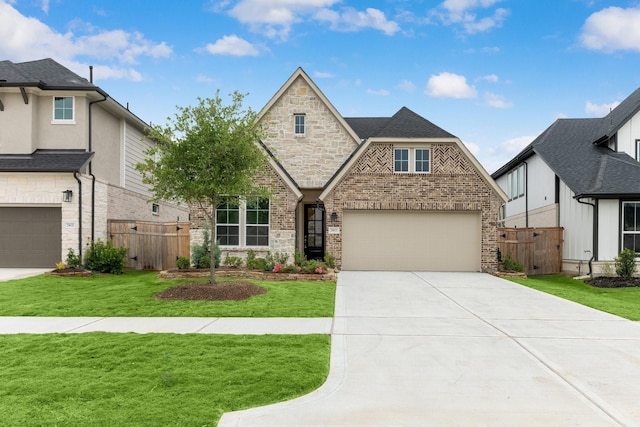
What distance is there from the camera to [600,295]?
39.7 ft

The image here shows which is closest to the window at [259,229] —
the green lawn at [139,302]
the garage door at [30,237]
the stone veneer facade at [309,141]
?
A: the stone veneer facade at [309,141]

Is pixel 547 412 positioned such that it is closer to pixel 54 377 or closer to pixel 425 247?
pixel 54 377

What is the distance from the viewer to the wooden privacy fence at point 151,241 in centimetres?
1675

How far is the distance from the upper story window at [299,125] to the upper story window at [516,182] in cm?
1221

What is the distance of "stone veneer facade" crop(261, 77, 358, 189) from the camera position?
18641 mm

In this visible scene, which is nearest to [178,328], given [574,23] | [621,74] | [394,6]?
[394,6]

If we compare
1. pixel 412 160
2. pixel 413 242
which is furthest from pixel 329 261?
pixel 412 160

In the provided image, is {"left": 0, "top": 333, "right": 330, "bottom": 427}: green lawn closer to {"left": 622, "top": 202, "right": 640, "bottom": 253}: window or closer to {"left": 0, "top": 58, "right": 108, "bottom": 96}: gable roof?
{"left": 0, "top": 58, "right": 108, "bottom": 96}: gable roof

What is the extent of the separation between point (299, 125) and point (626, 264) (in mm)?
13633

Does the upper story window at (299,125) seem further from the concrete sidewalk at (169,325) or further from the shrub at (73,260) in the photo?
the concrete sidewalk at (169,325)

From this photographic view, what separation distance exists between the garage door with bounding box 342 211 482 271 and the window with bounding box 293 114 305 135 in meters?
4.77

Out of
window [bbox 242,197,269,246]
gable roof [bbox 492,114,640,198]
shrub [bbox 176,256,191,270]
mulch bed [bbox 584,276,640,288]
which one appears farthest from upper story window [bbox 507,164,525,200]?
shrub [bbox 176,256,191,270]

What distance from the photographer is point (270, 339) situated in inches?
252

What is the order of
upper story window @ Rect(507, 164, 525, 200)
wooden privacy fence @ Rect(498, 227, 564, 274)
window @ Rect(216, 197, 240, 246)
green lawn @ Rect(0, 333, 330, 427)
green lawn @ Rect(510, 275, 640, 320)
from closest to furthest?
1. green lawn @ Rect(0, 333, 330, 427)
2. green lawn @ Rect(510, 275, 640, 320)
3. window @ Rect(216, 197, 240, 246)
4. wooden privacy fence @ Rect(498, 227, 564, 274)
5. upper story window @ Rect(507, 164, 525, 200)
